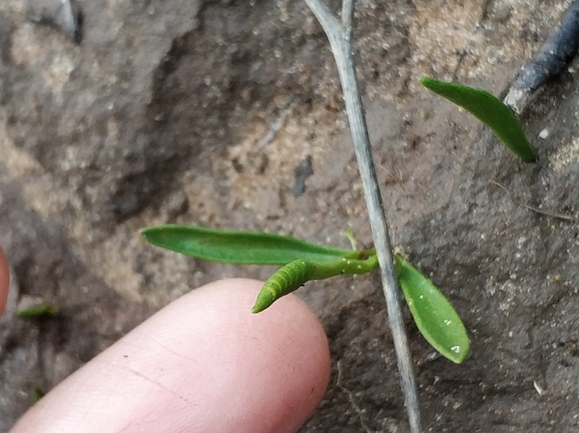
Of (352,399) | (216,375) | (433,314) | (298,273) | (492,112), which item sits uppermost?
(492,112)

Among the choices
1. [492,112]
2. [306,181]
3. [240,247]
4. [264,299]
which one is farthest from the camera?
[306,181]

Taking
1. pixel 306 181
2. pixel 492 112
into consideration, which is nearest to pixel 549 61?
pixel 492 112

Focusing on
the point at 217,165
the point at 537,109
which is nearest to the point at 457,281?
the point at 537,109

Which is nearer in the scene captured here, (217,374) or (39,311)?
(217,374)

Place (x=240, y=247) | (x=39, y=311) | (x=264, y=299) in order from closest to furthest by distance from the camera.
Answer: (x=264, y=299) → (x=240, y=247) → (x=39, y=311)

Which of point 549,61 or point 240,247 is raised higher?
point 549,61

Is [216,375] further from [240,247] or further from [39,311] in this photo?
[39,311]

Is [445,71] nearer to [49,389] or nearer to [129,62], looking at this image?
[129,62]

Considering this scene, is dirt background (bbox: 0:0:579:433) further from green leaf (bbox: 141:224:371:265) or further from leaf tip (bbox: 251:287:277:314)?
leaf tip (bbox: 251:287:277:314)
